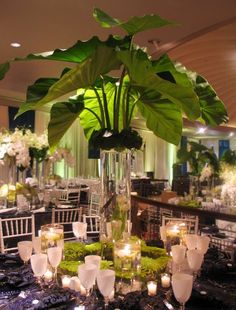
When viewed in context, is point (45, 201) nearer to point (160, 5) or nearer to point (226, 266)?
point (160, 5)

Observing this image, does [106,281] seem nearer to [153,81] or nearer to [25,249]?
[25,249]

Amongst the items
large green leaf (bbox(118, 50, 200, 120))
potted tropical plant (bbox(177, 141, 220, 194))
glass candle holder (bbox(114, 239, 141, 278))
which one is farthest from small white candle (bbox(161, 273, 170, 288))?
potted tropical plant (bbox(177, 141, 220, 194))

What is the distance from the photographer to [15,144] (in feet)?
13.8

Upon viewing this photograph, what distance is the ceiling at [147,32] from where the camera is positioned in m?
3.58

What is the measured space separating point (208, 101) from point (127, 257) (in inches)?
37.6

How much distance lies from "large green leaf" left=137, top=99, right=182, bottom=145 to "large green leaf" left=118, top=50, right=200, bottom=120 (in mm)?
260

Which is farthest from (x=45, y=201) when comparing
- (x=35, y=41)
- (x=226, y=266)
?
(x=226, y=266)

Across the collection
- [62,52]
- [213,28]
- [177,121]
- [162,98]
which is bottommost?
[177,121]

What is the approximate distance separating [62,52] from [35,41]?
11.6ft

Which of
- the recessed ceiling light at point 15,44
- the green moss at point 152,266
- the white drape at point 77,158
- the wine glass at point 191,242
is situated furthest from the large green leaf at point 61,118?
the white drape at point 77,158

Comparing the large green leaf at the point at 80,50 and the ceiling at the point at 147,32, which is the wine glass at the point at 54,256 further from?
the ceiling at the point at 147,32

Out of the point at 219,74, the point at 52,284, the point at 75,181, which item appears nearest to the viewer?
the point at 52,284

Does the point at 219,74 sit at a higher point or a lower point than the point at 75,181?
higher

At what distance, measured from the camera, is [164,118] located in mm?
1867
